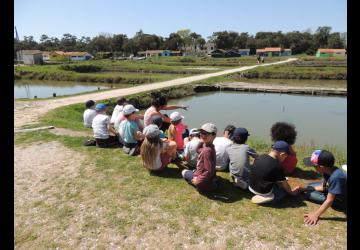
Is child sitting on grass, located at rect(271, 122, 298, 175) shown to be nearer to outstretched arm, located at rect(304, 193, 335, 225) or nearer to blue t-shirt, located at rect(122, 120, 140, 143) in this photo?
outstretched arm, located at rect(304, 193, 335, 225)

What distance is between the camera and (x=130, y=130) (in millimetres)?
7188

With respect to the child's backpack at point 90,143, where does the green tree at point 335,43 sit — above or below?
above

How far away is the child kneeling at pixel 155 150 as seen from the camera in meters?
5.81

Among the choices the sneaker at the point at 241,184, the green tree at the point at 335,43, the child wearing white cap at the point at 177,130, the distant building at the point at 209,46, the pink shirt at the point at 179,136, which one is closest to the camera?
the sneaker at the point at 241,184

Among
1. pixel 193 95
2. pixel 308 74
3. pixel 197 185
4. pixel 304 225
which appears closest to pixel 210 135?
pixel 197 185

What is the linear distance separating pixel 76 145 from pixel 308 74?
96.8ft

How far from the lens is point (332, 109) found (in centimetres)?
1738

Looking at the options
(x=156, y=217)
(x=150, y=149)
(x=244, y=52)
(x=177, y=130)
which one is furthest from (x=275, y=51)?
(x=156, y=217)

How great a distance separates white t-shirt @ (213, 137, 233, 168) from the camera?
19.8 ft

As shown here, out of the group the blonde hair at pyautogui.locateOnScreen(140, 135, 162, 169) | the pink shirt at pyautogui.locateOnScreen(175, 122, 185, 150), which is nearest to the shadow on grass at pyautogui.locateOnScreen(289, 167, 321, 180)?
the pink shirt at pyautogui.locateOnScreen(175, 122, 185, 150)

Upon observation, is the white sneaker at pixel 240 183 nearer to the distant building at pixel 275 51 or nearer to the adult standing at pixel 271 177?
the adult standing at pixel 271 177

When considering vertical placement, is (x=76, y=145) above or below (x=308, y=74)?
below

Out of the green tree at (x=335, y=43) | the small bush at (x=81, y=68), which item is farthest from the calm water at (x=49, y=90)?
the green tree at (x=335, y=43)

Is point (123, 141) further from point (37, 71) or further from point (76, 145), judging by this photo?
point (37, 71)
